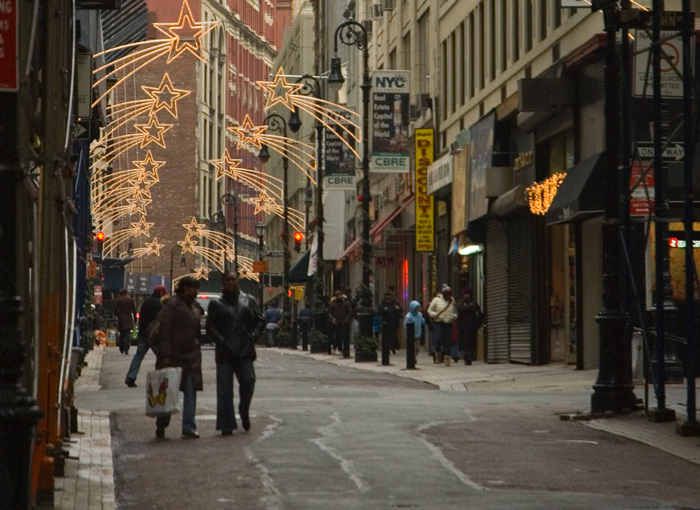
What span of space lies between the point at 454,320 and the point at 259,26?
11005 cm

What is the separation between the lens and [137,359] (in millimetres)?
27125

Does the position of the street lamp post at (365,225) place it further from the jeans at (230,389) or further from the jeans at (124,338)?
the jeans at (230,389)

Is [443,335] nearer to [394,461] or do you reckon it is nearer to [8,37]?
[394,461]

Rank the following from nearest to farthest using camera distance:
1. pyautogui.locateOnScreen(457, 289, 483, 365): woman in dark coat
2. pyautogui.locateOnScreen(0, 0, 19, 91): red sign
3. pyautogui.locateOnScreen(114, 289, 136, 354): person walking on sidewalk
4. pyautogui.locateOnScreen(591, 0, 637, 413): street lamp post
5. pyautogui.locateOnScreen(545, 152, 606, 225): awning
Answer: pyautogui.locateOnScreen(0, 0, 19, 91): red sign, pyautogui.locateOnScreen(591, 0, 637, 413): street lamp post, pyautogui.locateOnScreen(545, 152, 606, 225): awning, pyautogui.locateOnScreen(457, 289, 483, 365): woman in dark coat, pyautogui.locateOnScreen(114, 289, 136, 354): person walking on sidewalk

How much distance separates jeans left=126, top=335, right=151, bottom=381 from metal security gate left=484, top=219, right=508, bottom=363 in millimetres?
10760

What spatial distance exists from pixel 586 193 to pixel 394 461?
14330 mm

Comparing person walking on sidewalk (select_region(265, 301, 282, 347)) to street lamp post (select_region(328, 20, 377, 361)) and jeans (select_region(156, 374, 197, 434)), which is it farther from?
jeans (select_region(156, 374, 197, 434))

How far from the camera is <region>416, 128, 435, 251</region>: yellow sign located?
46.3 m

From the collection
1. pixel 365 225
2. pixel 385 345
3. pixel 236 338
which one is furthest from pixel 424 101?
pixel 236 338

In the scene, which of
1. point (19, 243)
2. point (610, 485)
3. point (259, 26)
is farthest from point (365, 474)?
point (259, 26)

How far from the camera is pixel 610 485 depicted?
12195mm

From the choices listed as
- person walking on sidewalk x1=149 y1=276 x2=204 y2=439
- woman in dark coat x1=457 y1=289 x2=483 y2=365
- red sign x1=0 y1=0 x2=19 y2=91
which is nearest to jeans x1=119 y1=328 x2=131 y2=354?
woman in dark coat x1=457 y1=289 x2=483 y2=365

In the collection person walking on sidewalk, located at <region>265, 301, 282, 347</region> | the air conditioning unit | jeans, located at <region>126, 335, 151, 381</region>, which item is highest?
the air conditioning unit

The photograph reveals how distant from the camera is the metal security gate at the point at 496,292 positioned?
36844mm
